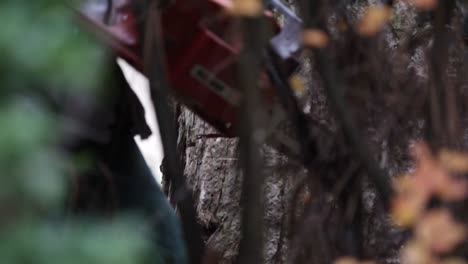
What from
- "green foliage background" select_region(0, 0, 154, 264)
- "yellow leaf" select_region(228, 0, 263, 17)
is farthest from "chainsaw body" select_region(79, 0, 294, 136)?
"green foliage background" select_region(0, 0, 154, 264)

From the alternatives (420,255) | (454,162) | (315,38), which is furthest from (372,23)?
(420,255)

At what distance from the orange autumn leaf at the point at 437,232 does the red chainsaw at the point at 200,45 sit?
544mm

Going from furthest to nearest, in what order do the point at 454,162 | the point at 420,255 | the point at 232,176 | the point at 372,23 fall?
the point at 232,176 < the point at 372,23 < the point at 454,162 < the point at 420,255

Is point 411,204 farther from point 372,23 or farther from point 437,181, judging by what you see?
point 372,23

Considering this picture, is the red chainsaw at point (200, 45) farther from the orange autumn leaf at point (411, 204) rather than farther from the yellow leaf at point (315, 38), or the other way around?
the orange autumn leaf at point (411, 204)

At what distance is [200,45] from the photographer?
8.37ft

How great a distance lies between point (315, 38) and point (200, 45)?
27 cm

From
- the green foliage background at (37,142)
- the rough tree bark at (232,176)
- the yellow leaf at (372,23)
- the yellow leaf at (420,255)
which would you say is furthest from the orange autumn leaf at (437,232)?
the rough tree bark at (232,176)

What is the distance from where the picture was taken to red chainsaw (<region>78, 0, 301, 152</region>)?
2.51 meters

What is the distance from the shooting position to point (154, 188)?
3031 millimetres

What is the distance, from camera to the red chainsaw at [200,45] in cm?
251

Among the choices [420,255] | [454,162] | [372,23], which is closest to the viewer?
[420,255]

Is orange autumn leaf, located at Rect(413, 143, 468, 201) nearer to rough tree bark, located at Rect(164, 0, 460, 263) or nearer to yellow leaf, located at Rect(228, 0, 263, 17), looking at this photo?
yellow leaf, located at Rect(228, 0, 263, 17)

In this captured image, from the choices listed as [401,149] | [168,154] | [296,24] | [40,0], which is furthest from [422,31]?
[40,0]
